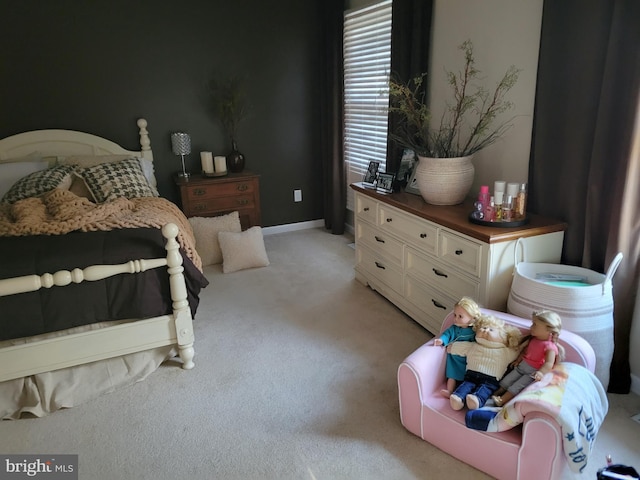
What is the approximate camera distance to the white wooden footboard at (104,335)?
6.64 ft

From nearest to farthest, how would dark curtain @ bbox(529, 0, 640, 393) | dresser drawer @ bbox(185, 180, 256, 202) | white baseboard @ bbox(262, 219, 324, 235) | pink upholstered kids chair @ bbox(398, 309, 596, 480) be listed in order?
pink upholstered kids chair @ bbox(398, 309, 596, 480) < dark curtain @ bbox(529, 0, 640, 393) < dresser drawer @ bbox(185, 180, 256, 202) < white baseboard @ bbox(262, 219, 324, 235)

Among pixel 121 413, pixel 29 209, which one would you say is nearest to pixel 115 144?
pixel 29 209

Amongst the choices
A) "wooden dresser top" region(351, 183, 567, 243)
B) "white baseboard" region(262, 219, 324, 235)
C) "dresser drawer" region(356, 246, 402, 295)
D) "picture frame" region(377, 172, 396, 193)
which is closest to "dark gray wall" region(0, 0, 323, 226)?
"white baseboard" region(262, 219, 324, 235)

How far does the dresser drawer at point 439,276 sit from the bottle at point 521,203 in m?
0.40

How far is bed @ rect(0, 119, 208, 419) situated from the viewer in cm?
206

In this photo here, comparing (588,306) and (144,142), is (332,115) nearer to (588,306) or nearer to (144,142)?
(144,142)

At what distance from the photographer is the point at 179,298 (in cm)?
229

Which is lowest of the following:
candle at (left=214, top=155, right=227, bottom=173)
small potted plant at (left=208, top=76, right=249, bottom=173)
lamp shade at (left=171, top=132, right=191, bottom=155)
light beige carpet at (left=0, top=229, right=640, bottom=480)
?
light beige carpet at (left=0, top=229, right=640, bottom=480)

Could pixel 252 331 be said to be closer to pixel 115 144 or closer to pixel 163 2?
pixel 115 144

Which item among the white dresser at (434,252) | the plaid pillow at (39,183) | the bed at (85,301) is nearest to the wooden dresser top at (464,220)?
the white dresser at (434,252)

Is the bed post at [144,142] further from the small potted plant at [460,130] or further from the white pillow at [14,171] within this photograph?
the small potted plant at [460,130]

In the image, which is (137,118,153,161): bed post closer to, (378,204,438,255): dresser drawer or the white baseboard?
the white baseboard

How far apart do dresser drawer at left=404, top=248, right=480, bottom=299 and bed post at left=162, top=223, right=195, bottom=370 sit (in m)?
1.31

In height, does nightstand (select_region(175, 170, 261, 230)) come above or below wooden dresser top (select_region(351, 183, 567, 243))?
Result: below
